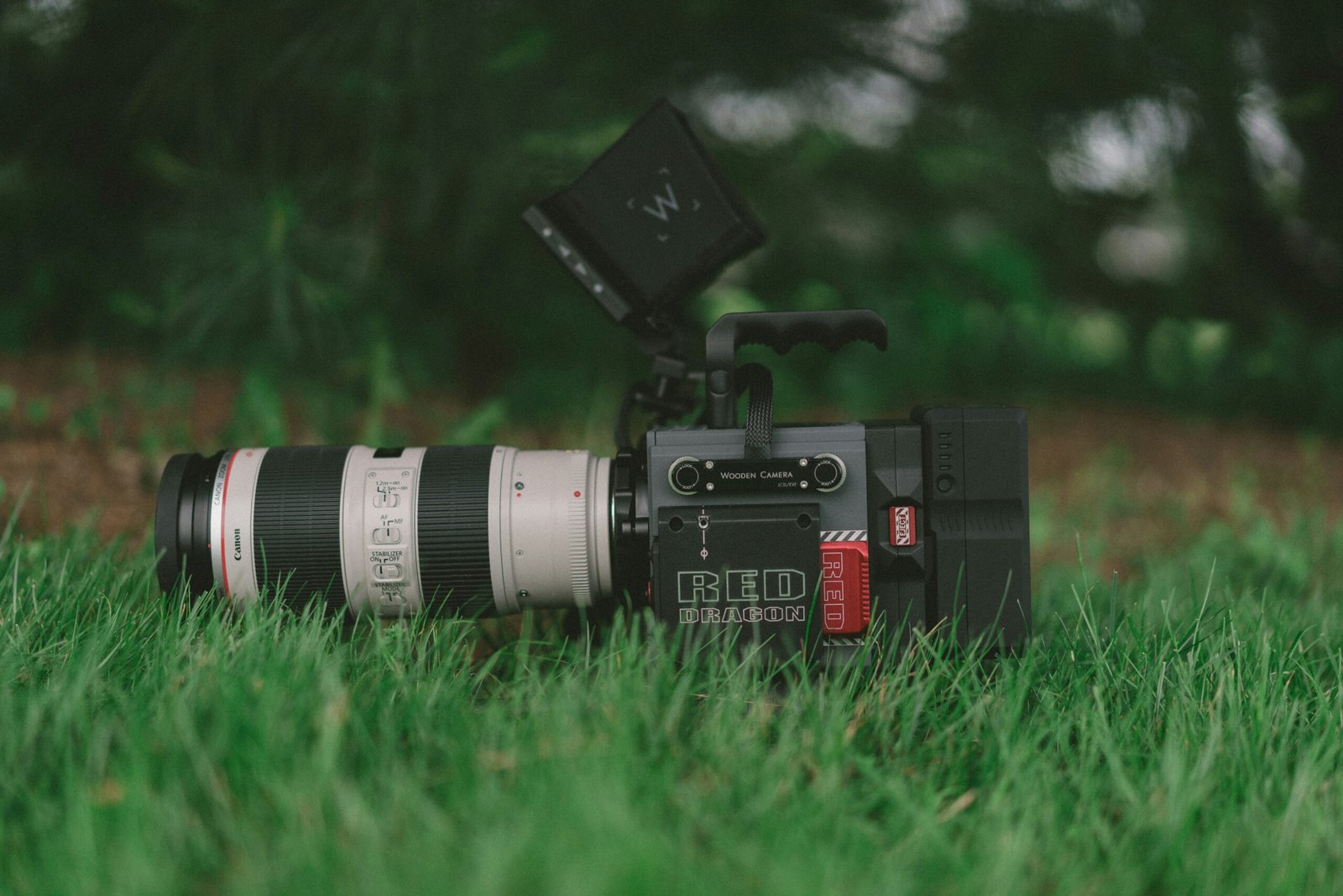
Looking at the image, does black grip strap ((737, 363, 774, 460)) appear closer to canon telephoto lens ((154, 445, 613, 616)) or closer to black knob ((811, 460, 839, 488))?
black knob ((811, 460, 839, 488))

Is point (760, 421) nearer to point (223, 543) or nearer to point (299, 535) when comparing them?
point (299, 535)

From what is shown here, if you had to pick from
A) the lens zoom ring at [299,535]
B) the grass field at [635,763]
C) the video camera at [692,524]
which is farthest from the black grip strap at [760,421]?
the lens zoom ring at [299,535]

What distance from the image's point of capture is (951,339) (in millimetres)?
4043

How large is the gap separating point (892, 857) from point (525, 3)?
2266 mm

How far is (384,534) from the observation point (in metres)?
1.51

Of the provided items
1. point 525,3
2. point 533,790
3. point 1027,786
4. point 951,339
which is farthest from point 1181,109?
point 533,790

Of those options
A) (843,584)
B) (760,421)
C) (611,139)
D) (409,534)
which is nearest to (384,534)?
(409,534)

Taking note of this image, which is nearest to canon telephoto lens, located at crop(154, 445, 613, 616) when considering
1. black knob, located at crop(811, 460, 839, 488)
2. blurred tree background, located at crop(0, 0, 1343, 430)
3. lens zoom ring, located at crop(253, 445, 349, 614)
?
lens zoom ring, located at crop(253, 445, 349, 614)

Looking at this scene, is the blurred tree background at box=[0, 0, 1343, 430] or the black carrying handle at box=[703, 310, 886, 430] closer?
the black carrying handle at box=[703, 310, 886, 430]

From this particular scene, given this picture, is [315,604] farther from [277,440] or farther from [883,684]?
[277,440]

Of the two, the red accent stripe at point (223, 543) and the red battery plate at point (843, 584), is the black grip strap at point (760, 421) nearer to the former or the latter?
the red battery plate at point (843, 584)

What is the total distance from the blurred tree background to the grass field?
132 centimetres

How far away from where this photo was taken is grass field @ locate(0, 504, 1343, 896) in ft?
3.02

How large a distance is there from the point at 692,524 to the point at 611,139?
1.45 metres
